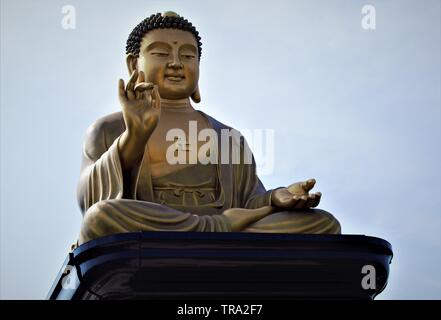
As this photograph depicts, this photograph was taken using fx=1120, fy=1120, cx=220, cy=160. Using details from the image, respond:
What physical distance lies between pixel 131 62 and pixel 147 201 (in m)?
1.59

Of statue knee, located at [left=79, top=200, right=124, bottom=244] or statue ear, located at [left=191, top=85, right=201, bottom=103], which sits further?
statue ear, located at [left=191, top=85, right=201, bottom=103]

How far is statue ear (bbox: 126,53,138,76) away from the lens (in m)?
9.52

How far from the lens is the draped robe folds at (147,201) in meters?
7.61

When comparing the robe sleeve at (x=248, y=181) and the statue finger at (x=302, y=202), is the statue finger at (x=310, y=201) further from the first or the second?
the robe sleeve at (x=248, y=181)

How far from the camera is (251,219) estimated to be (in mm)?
8078

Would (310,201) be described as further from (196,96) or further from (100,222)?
(196,96)

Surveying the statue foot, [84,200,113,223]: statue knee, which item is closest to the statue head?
the statue foot

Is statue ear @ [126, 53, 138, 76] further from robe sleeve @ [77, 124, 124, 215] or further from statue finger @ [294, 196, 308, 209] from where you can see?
statue finger @ [294, 196, 308, 209]

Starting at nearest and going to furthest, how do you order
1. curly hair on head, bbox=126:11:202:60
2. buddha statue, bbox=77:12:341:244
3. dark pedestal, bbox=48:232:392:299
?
dark pedestal, bbox=48:232:392:299, buddha statue, bbox=77:12:341:244, curly hair on head, bbox=126:11:202:60

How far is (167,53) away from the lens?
9.37 metres

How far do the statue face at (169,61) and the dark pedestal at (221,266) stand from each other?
231 cm

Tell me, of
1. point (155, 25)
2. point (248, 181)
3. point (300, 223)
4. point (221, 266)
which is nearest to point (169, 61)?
point (155, 25)

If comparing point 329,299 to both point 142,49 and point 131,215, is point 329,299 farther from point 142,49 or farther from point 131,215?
point 142,49
